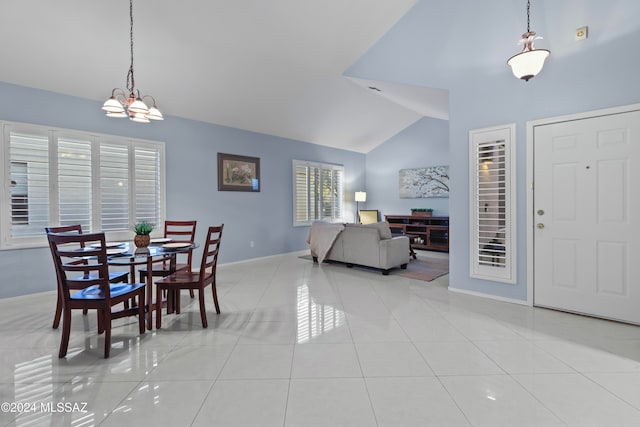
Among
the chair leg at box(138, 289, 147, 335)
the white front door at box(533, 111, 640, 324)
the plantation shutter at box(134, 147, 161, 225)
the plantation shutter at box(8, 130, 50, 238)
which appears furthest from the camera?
the plantation shutter at box(134, 147, 161, 225)

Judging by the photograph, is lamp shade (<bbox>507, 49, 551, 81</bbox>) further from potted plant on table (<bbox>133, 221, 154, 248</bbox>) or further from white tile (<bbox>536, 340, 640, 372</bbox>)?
potted plant on table (<bbox>133, 221, 154, 248</bbox>)

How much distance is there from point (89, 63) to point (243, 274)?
11.6 ft

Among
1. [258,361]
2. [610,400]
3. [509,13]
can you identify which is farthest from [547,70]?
[258,361]

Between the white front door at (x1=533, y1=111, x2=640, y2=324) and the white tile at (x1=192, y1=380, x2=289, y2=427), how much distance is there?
3160 mm

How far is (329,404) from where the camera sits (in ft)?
6.04

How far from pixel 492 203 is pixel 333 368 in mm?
2825

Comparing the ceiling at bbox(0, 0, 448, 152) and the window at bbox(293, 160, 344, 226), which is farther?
the window at bbox(293, 160, 344, 226)

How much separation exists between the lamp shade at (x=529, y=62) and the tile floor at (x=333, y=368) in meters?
2.43

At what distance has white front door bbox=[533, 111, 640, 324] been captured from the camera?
2.96 metres

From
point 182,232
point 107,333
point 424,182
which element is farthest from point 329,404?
point 424,182

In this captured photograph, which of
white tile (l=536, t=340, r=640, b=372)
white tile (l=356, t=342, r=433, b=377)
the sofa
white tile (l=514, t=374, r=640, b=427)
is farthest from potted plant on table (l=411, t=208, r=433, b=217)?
white tile (l=514, t=374, r=640, b=427)

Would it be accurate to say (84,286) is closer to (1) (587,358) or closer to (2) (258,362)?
(2) (258,362)

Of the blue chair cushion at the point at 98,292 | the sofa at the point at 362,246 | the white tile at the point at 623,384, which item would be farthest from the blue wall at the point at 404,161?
the blue chair cushion at the point at 98,292

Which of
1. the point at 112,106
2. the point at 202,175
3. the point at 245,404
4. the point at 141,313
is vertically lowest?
the point at 245,404
